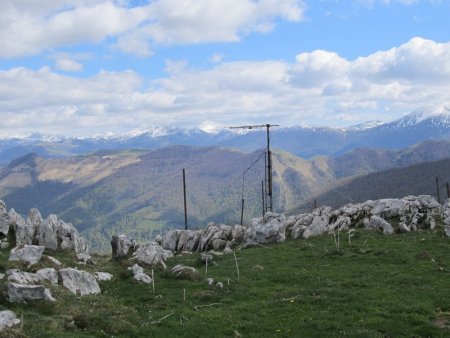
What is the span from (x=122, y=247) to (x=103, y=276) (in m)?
16.3

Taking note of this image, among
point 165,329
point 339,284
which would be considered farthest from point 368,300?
point 165,329

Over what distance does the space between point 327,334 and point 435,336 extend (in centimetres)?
535

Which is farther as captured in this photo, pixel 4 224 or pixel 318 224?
pixel 318 224

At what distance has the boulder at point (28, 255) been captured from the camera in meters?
36.0

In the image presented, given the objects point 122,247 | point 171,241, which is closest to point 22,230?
point 122,247

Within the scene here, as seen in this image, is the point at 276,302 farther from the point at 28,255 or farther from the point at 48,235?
the point at 48,235

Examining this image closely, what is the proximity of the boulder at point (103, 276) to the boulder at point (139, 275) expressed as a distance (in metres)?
1.86

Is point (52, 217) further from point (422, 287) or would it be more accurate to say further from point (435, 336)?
point (435, 336)

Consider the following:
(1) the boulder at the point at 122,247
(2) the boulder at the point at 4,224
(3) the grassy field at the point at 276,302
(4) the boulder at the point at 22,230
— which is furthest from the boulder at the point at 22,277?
(2) the boulder at the point at 4,224

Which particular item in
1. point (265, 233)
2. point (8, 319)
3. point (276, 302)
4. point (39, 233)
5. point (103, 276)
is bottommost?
point (276, 302)

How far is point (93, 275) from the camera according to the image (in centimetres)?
3622

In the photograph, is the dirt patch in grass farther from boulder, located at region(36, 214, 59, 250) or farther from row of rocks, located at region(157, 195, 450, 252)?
boulder, located at region(36, 214, 59, 250)

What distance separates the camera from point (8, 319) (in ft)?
75.8

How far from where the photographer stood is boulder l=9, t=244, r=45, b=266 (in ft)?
118
